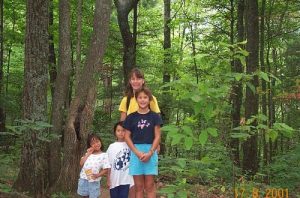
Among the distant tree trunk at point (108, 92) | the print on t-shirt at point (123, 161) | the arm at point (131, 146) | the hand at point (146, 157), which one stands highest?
the distant tree trunk at point (108, 92)

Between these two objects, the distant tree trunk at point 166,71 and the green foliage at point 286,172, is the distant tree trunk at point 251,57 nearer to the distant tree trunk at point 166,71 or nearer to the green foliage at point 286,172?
the green foliage at point 286,172

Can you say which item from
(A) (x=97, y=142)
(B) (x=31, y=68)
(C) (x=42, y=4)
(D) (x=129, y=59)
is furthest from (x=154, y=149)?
(D) (x=129, y=59)

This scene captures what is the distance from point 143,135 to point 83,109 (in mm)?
3569

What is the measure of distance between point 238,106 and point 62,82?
7770 millimetres

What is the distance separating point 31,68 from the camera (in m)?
7.30

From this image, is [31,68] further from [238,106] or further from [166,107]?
[238,106]

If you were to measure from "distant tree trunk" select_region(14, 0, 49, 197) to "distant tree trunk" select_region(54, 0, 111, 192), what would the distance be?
0.60m

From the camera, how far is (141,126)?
4.73 metres

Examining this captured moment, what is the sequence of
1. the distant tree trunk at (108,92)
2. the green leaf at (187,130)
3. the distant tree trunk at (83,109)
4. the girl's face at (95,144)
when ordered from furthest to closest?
the distant tree trunk at (108,92) < the distant tree trunk at (83,109) < the girl's face at (95,144) < the green leaf at (187,130)

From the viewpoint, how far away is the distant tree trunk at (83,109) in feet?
26.0

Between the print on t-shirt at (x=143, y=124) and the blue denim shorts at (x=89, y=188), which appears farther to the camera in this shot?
the blue denim shorts at (x=89, y=188)

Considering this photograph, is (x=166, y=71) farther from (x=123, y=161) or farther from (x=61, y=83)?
(x=123, y=161)
